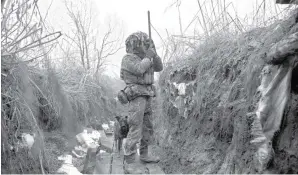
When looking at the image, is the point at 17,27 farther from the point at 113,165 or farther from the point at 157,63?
the point at 113,165

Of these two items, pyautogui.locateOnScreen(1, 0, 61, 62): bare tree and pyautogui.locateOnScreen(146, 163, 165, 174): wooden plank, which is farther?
pyautogui.locateOnScreen(146, 163, 165, 174): wooden plank

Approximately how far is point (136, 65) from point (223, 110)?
4.59 ft

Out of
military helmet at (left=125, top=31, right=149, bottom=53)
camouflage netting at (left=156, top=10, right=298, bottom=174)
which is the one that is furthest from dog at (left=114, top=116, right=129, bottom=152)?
military helmet at (left=125, top=31, right=149, bottom=53)

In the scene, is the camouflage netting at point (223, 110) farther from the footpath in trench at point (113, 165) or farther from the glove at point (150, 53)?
the glove at point (150, 53)

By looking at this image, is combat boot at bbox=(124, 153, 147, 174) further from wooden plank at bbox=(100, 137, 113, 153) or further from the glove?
wooden plank at bbox=(100, 137, 113, 153)

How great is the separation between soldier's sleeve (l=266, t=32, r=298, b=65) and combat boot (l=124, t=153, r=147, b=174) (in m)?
2.36

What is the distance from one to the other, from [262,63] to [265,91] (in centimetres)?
45

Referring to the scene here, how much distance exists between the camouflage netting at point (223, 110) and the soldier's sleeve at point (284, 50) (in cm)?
17

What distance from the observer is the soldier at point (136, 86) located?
4375 millimetres

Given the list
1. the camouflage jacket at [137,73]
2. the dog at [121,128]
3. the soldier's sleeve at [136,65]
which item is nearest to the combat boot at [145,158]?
the dog at [121,128]

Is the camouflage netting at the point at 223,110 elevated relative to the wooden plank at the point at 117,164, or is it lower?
elevated

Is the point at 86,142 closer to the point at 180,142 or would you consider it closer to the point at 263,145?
the point at 180,142

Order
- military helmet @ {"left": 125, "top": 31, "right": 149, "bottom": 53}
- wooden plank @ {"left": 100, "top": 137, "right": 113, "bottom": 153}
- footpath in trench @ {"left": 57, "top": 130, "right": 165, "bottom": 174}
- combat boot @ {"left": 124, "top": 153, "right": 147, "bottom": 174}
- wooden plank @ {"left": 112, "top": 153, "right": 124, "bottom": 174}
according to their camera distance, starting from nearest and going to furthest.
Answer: combat boot @ {"left": 124, "top": 153, "right": 147, "bottom": 174} → footpath in trench @ {"left": 57, "top": 130, "right": 165, "bottom": 174} → military helmet @ {"left": 125, "top": 31, "right": 149, "bottom": 53} → wooden plank @ {"left": 112, "top": 153, "right": 124, "bottom": 174} → wooden plank @ {"left": 100, "top": 137, "right": 113, "bottom": 153}

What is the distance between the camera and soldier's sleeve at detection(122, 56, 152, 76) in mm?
4211
